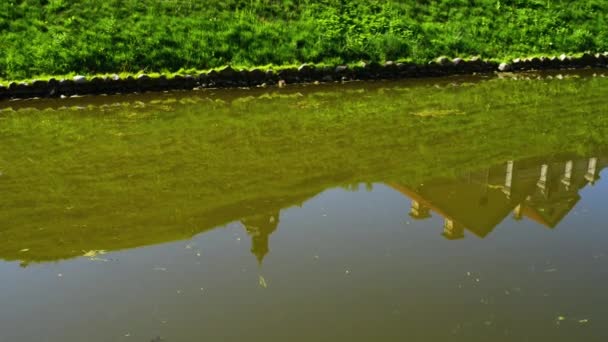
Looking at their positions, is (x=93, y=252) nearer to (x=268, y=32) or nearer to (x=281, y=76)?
(x=281, y=76)

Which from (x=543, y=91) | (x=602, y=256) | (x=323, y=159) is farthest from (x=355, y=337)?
(x=543, y=91)

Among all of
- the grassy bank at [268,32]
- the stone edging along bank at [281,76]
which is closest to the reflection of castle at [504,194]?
the stone edging along bank at [281,76]

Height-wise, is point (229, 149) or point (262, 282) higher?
point (229, 149)

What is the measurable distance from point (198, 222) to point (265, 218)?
3.09ft

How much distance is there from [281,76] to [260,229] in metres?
10.5

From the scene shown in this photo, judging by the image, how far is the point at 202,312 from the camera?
5.87 meters

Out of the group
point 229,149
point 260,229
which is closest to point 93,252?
point 260,229

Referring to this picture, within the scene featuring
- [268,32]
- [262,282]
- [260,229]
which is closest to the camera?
[262,282]

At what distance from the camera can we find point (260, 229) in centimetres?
785

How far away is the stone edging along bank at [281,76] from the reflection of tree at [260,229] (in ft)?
31.0

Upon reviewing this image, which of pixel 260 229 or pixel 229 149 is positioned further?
pixel 229 149

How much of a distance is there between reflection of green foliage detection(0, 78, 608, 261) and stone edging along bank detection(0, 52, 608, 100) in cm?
82

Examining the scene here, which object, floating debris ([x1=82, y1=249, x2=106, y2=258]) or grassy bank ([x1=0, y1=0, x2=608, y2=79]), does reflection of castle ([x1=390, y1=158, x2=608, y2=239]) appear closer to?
Result: floating debris ([x1=82, y1=249, x2=106, y2=258])

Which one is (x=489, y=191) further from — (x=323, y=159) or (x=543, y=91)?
(x=543, y=91)
